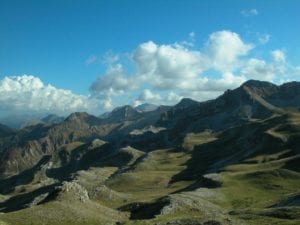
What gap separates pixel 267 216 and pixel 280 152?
136016 millimetres

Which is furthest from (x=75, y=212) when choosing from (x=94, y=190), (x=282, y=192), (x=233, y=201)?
(x=282, y=192)

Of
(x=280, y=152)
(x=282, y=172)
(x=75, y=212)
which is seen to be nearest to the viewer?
(x=75, y=212)

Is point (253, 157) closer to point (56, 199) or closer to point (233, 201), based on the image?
point (233, 201)

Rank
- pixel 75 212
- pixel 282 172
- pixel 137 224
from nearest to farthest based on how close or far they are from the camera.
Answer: pixel 137 224
pixel 75 212
pixel 282 172

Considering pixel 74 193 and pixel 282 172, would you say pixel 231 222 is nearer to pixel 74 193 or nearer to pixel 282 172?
pixel 74 193

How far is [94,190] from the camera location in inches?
4065

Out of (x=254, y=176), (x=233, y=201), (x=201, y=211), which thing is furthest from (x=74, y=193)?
(x=254, y=176)

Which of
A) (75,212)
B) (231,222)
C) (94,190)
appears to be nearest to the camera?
(231,222)

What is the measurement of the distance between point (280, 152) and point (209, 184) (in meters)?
69.5

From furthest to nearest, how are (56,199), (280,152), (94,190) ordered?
(280,152) < (94,190) < (56,199)

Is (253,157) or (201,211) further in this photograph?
(253,157)

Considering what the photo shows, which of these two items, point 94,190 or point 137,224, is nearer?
point 137,224

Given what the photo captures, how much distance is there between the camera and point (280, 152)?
638 ft

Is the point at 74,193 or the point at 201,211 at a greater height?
the point at 74,193
